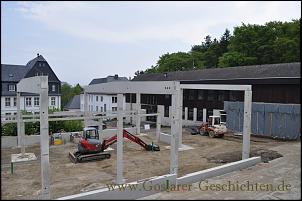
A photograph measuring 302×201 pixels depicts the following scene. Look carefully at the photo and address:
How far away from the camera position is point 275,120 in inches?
765

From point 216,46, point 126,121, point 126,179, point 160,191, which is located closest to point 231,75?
point 126,121

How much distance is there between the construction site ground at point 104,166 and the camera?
10.2 meters

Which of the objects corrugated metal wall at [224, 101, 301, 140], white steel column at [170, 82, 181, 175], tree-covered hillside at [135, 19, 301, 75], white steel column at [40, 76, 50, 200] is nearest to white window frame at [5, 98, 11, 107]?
corrugated metal wall at [224, 101, 301, 140]

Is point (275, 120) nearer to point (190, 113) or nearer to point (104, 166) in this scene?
point (190, 113)

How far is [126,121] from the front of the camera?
3847 centimetres

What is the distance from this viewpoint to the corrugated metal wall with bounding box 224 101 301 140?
59.9 feet

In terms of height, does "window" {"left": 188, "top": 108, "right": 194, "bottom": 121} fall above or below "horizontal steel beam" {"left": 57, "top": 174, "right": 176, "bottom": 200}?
above

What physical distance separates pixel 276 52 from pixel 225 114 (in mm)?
16664

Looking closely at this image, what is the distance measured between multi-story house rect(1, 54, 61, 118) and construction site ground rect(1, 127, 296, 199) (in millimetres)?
21241

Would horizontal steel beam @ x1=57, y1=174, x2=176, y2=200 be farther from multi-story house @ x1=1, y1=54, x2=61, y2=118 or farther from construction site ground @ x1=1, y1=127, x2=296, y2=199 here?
multi-story house @ x1=1, y1=54, x2=61, y2=118

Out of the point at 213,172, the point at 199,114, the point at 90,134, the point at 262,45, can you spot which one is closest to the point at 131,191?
the point at 213,172

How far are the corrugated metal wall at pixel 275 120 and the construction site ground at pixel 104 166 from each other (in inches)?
40.0

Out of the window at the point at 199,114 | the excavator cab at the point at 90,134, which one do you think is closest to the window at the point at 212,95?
the window at the point at 199,114

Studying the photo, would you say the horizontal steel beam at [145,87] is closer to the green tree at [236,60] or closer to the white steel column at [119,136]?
the white steel column at [119,136]
